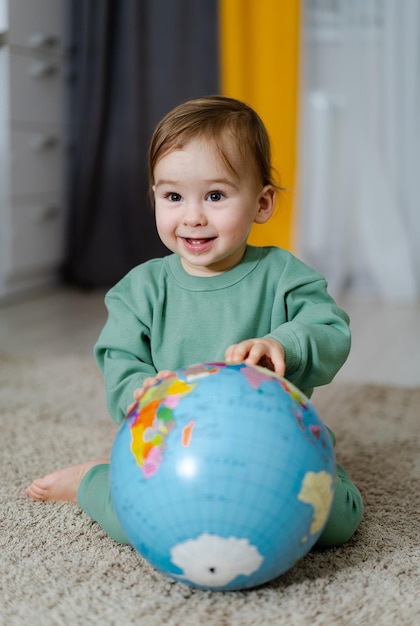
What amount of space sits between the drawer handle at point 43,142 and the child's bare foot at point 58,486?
197 centimetres

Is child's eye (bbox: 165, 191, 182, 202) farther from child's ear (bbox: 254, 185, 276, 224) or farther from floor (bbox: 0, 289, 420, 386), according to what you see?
floor (bbox: 0, 289, 420, 386)

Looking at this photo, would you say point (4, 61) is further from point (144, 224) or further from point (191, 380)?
point (191, 380)

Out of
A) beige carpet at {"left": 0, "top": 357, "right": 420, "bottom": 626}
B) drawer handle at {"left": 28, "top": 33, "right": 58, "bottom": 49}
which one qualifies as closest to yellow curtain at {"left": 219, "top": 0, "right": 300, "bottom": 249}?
drawer handle at {"left": 28, "top": 33, "right": 58, "bottom": 49}

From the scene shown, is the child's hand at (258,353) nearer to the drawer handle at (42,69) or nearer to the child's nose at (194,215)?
the child's nose at (194,215)

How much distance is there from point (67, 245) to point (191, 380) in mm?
2455

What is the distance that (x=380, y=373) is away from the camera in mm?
2025

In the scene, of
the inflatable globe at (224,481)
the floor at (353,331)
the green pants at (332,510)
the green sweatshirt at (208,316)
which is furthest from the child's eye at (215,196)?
the floor at (353,331)

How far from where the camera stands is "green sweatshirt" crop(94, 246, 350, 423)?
113 centimetres

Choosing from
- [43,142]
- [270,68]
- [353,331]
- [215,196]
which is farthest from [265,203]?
[43,142]

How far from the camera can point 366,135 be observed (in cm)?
299

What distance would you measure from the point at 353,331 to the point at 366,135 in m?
0.94

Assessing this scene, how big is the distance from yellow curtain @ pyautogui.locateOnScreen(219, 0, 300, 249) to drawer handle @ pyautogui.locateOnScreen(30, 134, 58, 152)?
0.70 m

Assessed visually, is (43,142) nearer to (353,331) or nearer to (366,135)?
(366,135)

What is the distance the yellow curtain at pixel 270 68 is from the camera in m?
2.86
